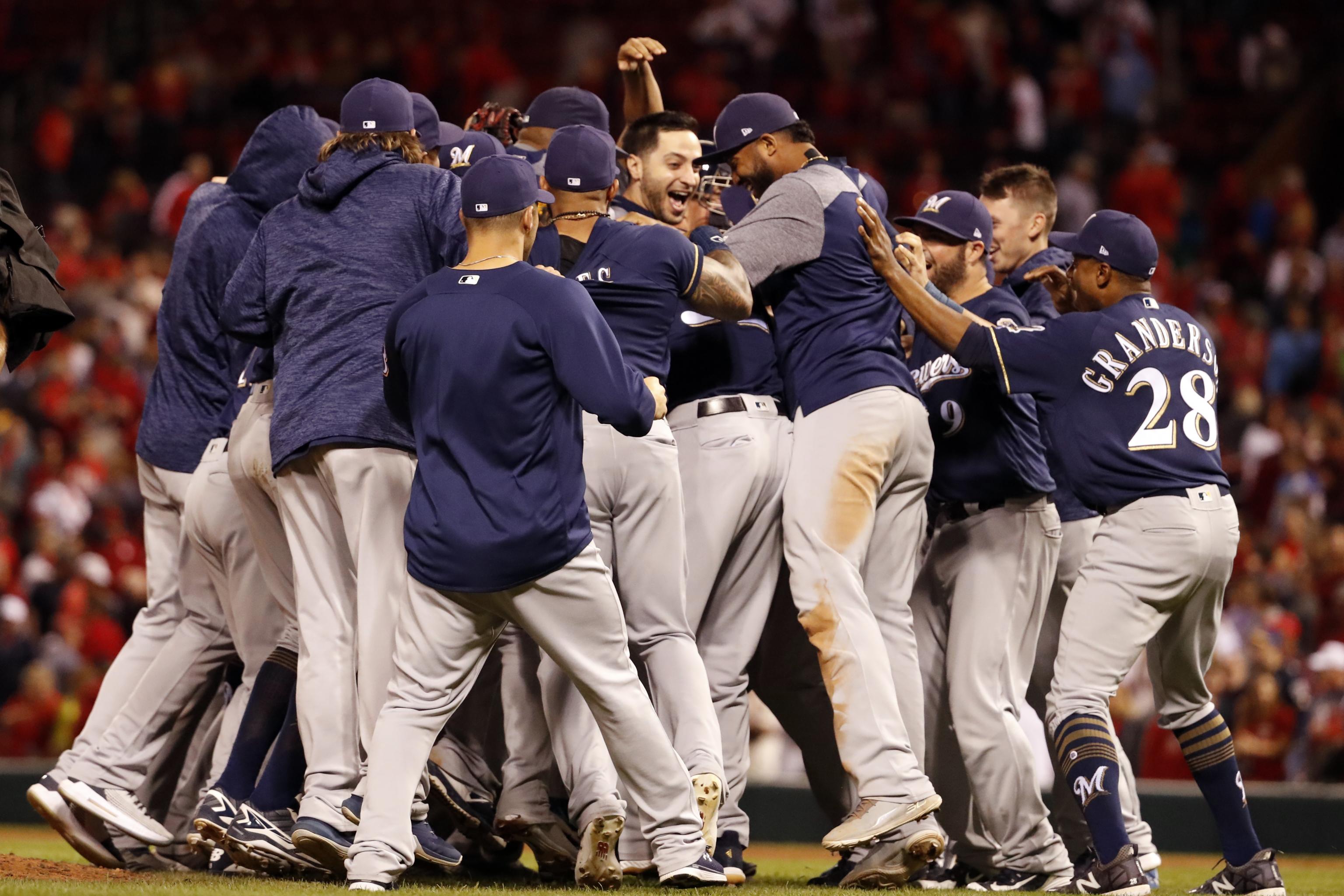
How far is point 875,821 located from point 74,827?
3.29 meters

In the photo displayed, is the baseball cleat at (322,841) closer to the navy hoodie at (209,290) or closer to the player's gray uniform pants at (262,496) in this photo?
the player's gray uniform pants at (262,496)

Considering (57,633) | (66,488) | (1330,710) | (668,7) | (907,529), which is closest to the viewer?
(907,529)

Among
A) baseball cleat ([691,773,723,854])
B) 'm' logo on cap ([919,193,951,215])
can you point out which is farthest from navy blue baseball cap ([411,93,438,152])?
baseball cleat ([691,773,723,854])

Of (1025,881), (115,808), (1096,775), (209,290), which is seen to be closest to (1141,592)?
(1096,775)

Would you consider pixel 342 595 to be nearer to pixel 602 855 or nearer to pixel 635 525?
pixel 635 525

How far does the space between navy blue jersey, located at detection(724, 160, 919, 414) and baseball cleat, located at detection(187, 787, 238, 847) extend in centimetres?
267

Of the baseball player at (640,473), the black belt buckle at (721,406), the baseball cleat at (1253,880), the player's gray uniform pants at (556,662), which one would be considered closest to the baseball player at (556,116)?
the baseball player at (640,473)

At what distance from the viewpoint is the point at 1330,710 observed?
421 inches

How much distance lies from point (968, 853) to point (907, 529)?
1.40 metres

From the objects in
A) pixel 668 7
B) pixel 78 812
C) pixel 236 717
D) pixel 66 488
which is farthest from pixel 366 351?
pixel 668 7

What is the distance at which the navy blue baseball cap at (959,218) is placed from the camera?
6875 mm

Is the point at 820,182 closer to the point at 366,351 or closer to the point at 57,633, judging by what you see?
the point at 366,351

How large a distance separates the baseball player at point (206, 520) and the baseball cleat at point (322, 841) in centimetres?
75

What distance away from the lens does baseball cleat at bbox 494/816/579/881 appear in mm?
6332
